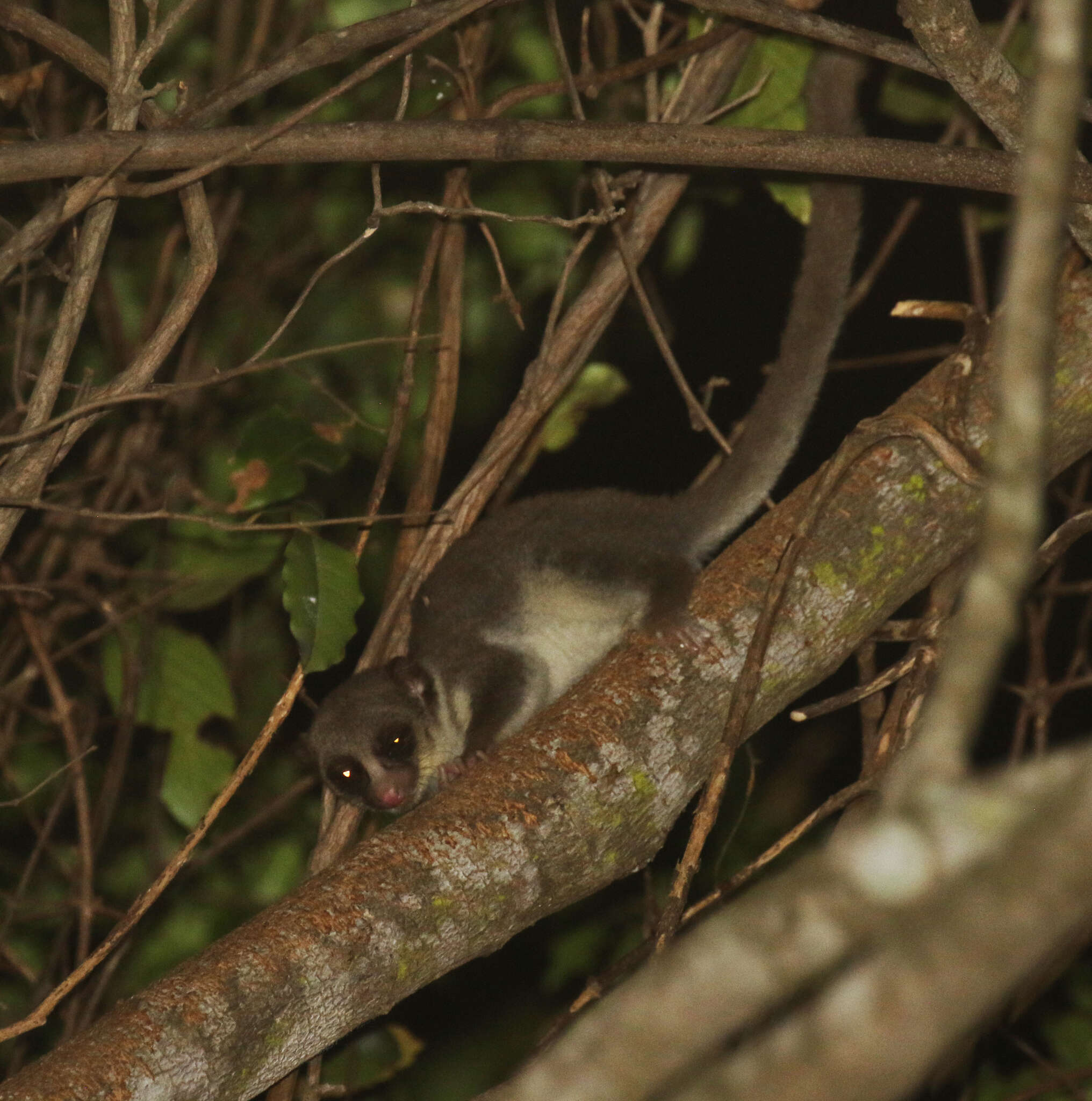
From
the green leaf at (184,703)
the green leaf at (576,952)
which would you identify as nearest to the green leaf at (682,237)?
the green leaf at (184,703)

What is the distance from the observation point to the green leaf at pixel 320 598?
328 centimetres

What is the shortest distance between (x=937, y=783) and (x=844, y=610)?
220cm

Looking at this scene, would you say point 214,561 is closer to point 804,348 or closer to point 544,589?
point 544,589

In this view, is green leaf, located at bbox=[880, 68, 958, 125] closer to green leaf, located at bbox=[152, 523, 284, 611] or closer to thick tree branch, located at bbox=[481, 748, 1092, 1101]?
green leaf, located at bbox=[152, 523, 284, 611]

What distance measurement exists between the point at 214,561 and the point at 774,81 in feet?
7.05

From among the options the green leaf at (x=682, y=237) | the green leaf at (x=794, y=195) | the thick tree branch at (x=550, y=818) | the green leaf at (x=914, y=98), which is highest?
the green leaf at (x=914, y=98)

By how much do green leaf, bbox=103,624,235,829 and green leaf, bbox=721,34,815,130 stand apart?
225 cm

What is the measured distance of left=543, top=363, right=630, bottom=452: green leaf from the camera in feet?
13.6

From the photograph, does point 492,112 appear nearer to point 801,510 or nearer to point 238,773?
point 801,510

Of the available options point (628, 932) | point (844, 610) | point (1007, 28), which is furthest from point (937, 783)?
point (628, 932)

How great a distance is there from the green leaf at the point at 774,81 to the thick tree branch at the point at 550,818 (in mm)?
966

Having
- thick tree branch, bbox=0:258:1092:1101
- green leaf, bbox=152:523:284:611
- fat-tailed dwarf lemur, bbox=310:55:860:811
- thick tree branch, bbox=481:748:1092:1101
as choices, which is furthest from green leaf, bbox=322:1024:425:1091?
thick tree branch, bbox=481:748:1092:1101

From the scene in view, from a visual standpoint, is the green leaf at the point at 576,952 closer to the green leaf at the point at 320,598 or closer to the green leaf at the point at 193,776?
the green leaf at the point at 193,776

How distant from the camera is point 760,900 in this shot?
1007mm
